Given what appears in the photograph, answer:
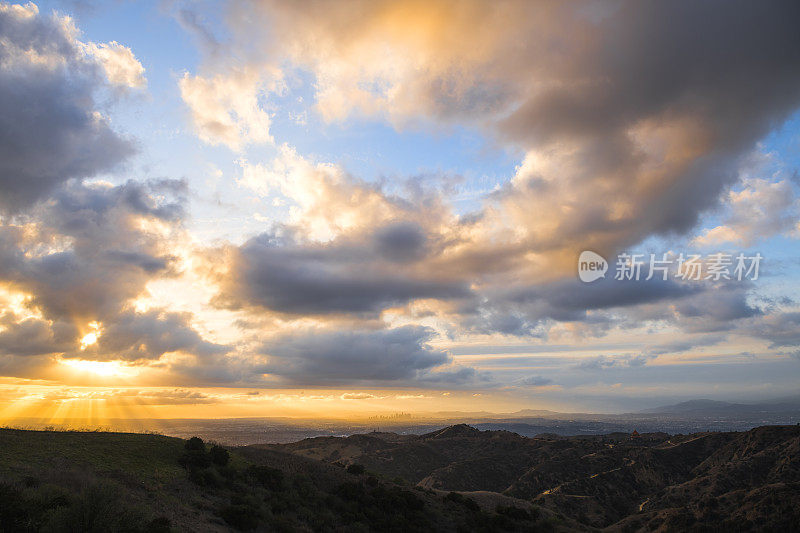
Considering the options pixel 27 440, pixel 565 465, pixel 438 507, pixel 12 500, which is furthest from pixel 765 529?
pixel 27 440

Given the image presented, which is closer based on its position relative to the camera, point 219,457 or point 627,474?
point 219,457

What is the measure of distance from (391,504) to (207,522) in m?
16.9

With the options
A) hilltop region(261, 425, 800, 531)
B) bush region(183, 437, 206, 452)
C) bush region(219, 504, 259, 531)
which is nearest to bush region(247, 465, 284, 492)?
bush region(183, 437, 206, 452)

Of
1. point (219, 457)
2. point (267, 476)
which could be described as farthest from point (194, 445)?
point (267, 476)

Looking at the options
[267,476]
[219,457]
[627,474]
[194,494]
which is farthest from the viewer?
[627,474]

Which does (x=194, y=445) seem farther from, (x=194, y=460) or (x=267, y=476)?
(x=267, y=476)

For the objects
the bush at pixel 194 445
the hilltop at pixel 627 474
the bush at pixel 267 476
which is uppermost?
the bush at pixel 194 445

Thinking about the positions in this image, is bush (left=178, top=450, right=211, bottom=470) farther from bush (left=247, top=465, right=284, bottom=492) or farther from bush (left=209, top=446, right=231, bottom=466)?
bush (left=247, top=465, right=284, bottom=492)

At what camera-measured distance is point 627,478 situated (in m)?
83.8

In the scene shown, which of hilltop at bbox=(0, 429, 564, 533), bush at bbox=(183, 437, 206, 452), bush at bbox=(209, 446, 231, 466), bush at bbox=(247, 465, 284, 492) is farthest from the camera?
bush at bbox=(183, 437, 206, 452)

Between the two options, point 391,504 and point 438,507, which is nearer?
point 391,504

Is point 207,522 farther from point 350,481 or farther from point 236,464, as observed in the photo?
point 350,481

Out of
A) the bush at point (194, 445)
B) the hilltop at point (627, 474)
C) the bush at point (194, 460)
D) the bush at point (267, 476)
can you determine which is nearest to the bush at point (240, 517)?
the bush at point (267, 476)

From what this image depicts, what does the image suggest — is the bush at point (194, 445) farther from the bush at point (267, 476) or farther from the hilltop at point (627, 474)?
the hilltop at point (627, 474)
